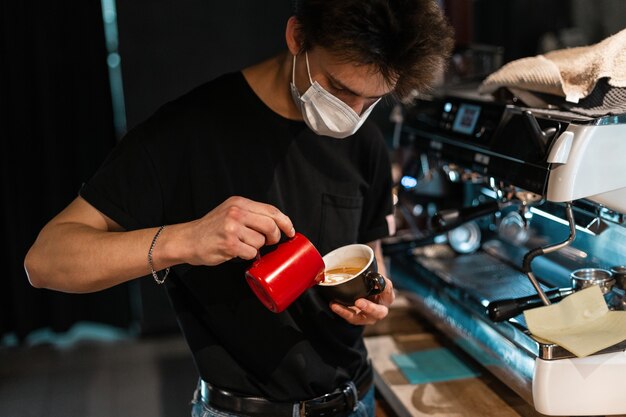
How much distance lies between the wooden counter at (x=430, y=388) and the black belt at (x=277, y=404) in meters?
0.20

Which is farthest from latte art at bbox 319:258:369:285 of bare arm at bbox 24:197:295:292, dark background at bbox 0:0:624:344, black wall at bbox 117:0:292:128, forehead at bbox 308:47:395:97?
black wall at bbox 117:0:292:128

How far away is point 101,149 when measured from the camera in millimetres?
2988

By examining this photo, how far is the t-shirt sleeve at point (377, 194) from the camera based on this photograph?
4.67ft

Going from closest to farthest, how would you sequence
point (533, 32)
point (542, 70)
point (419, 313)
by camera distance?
point (542, 70), point (419, 313), point (533, 32)

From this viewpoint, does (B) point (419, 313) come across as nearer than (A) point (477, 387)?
No

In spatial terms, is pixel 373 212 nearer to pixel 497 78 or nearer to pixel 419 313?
pixel 497 78

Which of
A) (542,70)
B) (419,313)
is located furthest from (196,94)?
(419,313)

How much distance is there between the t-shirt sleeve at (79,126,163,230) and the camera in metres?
1.17

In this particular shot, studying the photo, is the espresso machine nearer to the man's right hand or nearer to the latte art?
the latte art

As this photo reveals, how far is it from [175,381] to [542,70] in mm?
1956

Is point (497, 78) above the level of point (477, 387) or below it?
above

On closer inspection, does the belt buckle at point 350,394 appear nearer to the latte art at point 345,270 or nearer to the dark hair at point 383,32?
the latte art at point 345,270

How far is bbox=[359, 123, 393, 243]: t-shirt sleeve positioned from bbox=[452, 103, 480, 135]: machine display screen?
0.98 ft

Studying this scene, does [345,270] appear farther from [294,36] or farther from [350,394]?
[294,36]
